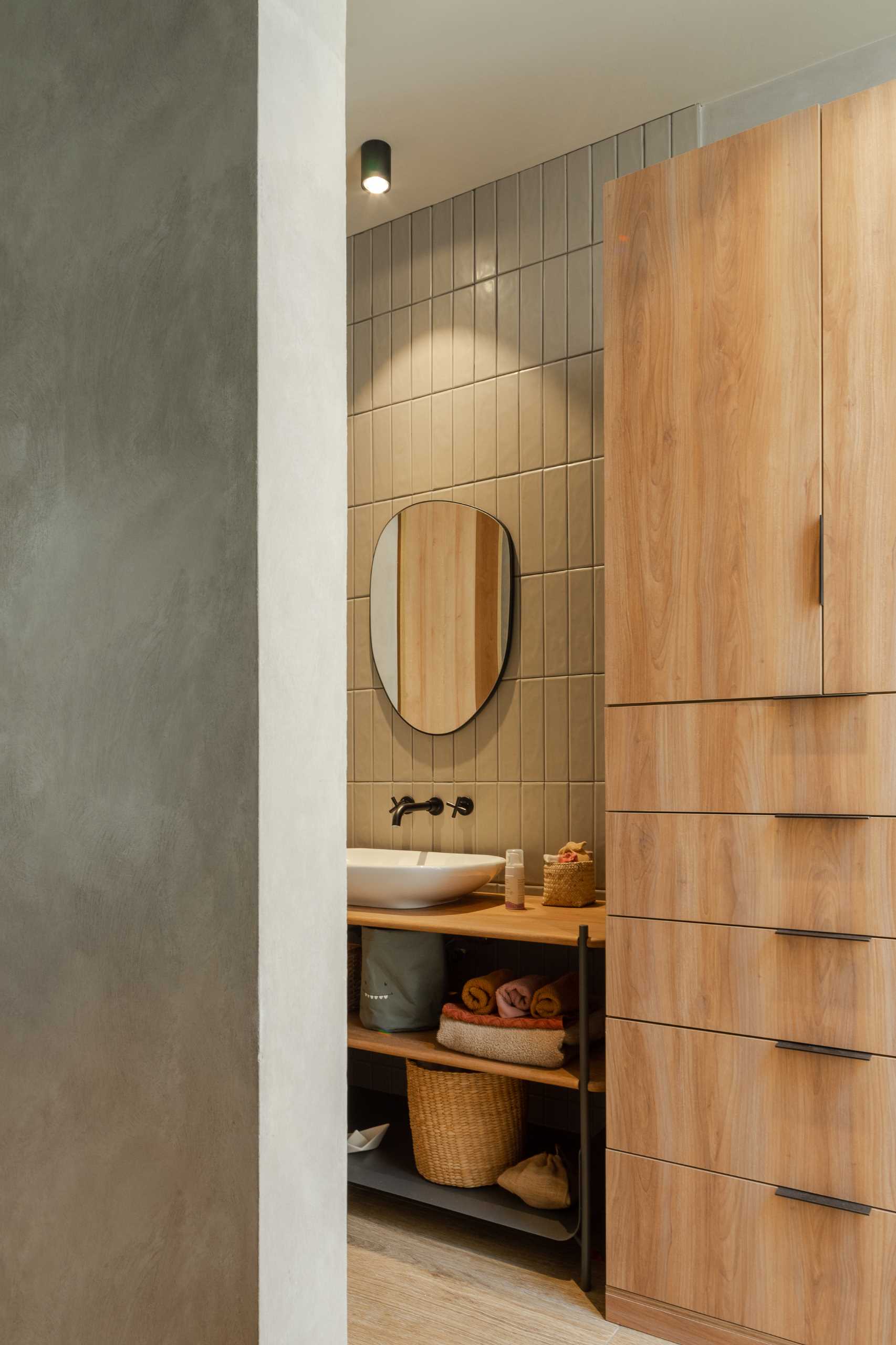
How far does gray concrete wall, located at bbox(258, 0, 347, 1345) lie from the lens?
1027mm

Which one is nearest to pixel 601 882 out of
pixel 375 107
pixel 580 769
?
pixel 580 769

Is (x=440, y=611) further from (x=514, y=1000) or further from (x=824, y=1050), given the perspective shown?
(x=824, y=1050)

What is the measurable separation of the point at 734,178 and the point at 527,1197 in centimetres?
216

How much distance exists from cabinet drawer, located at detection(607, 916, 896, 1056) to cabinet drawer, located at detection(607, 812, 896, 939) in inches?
1.2

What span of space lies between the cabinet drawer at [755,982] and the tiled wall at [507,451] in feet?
2.30

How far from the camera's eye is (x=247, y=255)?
3.45ft

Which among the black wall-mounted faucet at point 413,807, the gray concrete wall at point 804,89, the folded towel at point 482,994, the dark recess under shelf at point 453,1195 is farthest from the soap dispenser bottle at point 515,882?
the gray concrete wall at point 804,89

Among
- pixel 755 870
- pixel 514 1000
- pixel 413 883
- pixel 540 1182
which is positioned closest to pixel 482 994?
pixel 514 1000

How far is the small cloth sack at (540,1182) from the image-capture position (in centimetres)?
216

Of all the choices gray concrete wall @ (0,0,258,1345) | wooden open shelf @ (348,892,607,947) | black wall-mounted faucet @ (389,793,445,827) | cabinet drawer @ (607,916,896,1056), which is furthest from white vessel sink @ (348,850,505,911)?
gray concrete wall @ (0,0,258,1345)

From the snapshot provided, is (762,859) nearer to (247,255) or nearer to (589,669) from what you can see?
(589,669)

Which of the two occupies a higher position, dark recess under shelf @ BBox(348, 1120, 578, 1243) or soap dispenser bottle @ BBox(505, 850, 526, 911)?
soap dispenser bottle @ BBox(505, 850, 526, 911)

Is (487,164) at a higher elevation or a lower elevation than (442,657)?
higher

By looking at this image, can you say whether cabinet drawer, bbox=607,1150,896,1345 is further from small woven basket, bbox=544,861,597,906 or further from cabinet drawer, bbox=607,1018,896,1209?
small woven basket, bbox=544,861,597,906
